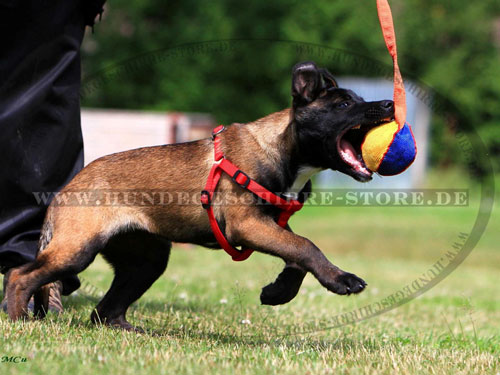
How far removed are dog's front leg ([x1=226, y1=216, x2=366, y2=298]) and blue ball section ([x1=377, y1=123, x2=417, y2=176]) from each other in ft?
1.80

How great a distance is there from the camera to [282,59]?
1723 cm

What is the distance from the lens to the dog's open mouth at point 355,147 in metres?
3.61

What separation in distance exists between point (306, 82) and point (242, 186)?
64 centimetres

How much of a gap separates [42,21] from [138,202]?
140cm

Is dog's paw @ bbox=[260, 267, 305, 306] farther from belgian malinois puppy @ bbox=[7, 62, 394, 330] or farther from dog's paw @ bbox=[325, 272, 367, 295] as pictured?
dog's paw @ bbox=[325, 272, 367, 295]

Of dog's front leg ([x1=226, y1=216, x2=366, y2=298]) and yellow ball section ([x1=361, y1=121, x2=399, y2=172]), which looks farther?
yellow ball section ([x1=361, y1=121, x2=399, y2=172])

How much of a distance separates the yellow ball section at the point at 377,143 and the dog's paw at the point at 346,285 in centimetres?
61

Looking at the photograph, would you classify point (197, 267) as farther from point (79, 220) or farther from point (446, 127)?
point (446, 127)

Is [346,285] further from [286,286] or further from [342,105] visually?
[342,105]

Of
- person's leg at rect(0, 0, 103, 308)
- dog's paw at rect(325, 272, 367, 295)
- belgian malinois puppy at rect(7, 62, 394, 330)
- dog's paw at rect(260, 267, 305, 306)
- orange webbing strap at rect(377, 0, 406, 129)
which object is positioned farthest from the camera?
person's leg at rect(0, 0, 103, 308)

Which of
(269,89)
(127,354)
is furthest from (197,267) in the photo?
(269,89)

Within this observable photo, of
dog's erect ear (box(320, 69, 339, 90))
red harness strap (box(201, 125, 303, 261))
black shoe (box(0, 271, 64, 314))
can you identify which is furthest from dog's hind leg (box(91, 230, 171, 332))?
dog's erect ear (box(320, 69, 339, 90))

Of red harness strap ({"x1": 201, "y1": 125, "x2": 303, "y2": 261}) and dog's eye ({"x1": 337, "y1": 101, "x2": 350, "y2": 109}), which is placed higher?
dog's eye ({"x1": 337, "y1": 101, "x2": 350, "y2": 109})

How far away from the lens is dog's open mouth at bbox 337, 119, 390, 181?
361 centimetres
